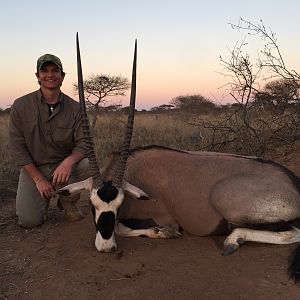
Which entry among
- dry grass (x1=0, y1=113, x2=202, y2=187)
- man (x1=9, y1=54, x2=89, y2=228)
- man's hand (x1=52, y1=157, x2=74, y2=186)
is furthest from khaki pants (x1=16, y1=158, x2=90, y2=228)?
dry grass (x1=0, y1=113, x2=202, y2=187)

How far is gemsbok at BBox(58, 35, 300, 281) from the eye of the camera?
11.9ft

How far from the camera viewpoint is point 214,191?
390 centimetres

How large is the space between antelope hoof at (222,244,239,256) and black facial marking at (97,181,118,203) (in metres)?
1.00

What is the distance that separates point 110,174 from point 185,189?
73 cm

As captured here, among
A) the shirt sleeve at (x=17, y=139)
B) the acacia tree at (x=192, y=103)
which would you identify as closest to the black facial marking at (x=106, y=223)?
the shirt sleeve at (x=17, y=139)

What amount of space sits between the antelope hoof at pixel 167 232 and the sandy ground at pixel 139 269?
63 millimetres

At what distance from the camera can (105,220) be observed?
11.5 ft

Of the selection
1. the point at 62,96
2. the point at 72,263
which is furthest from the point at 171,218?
the point at 62,96

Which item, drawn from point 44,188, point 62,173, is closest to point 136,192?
point 62,173

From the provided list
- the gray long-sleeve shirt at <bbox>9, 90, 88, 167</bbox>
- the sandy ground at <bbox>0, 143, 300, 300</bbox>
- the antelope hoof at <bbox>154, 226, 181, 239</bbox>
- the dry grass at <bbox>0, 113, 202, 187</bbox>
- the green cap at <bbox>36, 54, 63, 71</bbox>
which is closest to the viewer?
the sandy ground at <bbox>0, 143, 300, 300</bbox>

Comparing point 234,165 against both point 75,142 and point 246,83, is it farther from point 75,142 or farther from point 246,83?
point 246,83

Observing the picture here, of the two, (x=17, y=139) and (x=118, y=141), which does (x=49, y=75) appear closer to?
(x=17, y=139)

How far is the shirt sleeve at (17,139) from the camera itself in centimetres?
448

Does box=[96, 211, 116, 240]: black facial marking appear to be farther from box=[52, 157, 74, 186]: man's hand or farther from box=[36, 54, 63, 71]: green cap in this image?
box=[36, 54, 63, 71]: green cap
